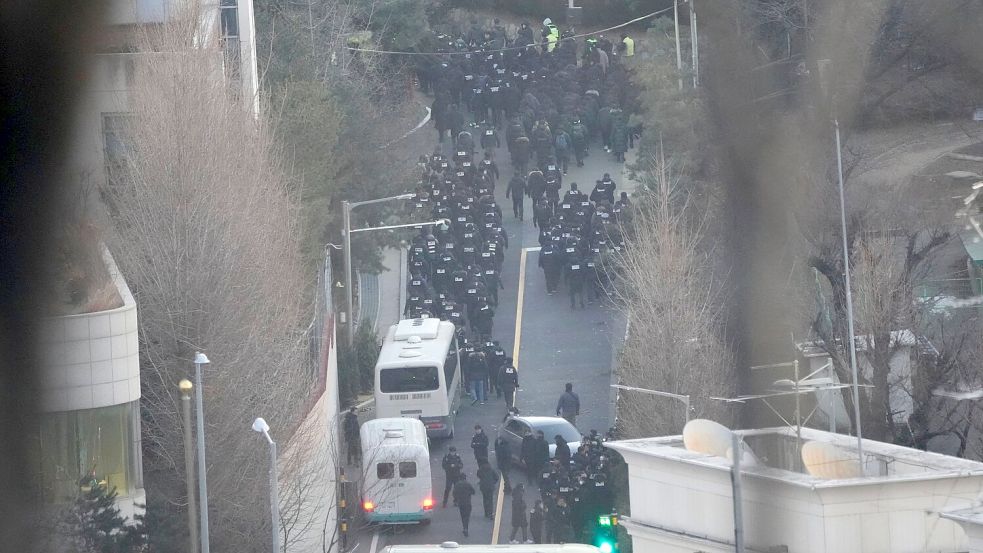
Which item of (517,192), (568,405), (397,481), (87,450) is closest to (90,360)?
(87,450)

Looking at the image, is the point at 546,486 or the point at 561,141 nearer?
the point at 546,486

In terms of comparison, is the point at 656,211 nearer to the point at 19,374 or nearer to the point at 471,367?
the point at 471,367

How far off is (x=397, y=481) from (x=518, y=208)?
15.7 metres

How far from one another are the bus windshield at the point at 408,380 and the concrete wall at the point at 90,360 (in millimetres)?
10415

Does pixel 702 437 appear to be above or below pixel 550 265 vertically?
below

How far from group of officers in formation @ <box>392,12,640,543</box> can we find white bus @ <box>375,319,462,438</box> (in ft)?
4.14

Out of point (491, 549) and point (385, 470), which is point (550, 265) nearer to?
point (385, 470)

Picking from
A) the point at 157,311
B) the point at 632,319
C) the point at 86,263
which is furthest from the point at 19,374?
the point at 632,319

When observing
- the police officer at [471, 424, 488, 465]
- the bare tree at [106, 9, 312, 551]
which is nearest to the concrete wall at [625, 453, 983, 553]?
the bare tree at [106, 9, 312, 551]

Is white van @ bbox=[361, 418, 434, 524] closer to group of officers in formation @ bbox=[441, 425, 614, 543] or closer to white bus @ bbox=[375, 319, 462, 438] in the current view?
group of officers in formation @ bbox=[441, 425, 614, 543]

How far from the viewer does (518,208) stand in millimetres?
35906

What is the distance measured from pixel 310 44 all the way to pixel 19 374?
21944mm

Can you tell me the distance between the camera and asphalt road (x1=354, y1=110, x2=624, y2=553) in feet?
70.8

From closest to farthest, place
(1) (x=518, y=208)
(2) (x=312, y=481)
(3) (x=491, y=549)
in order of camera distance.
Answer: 1. (3) (x=491, y=549)
2. (2) (x=312, y=481)
3. (1) (x=518, y=208)
